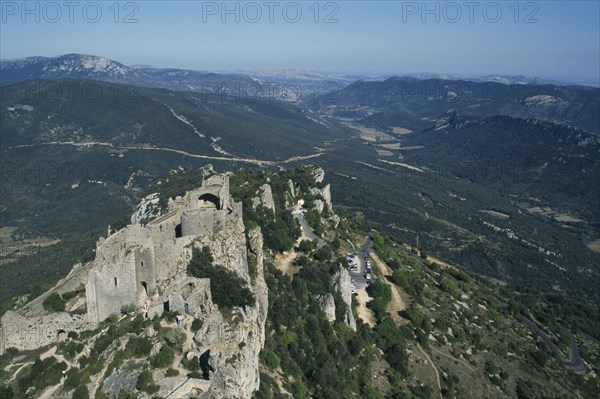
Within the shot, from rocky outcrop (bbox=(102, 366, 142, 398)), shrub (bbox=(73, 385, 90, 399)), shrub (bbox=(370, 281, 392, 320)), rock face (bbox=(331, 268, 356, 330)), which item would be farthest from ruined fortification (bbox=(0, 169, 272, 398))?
shrub (bbox=(370, 281, 392, 320))

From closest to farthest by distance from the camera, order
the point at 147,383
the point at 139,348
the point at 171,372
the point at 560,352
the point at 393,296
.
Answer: the point at 147,383, the point at 171,372, the point at 139,348, the point at 393,296, the point at 560,352

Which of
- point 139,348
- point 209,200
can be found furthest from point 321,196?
point 139,348

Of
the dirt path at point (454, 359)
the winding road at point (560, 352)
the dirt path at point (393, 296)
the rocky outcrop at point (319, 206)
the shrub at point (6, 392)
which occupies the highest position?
the rocky outcrop at point (319, 206)

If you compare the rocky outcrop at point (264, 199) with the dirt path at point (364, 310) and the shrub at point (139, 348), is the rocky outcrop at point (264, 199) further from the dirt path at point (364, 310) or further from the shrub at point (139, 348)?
the shrub at point (139, 348)

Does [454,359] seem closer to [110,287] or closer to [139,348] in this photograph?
[139,348]

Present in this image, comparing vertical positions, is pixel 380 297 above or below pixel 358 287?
below

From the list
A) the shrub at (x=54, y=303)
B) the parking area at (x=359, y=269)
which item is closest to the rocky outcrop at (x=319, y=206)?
the parking area at (x=359, y=269)

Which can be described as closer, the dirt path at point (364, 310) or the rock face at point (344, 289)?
the rock face at point (344, 289)
